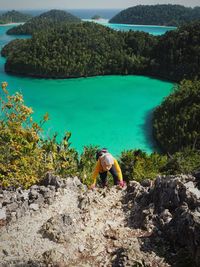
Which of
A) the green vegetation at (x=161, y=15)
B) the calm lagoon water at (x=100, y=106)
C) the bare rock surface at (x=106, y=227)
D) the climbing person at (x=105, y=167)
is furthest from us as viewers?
the green vegetation at (x=161, y=15)

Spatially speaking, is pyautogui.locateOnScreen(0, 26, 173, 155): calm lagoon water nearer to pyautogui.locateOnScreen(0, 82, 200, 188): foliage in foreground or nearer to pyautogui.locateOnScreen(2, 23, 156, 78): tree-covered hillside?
pyautogui.locateOnScreen(2, 23, 156, 78): tree-covered hillside

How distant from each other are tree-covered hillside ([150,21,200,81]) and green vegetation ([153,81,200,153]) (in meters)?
15.4

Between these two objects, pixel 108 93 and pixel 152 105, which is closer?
pixel 152 105

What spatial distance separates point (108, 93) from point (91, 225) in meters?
35.3

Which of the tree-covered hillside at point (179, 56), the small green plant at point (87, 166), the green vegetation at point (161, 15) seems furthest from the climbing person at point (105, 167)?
the green vegetation at point (161, 15)

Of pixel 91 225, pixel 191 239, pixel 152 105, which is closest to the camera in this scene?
pixel 191 239

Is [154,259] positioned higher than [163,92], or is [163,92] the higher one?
[154,259]

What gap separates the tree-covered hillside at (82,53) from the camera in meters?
53.9

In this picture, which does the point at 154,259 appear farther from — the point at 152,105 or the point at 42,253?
the point at 152,105

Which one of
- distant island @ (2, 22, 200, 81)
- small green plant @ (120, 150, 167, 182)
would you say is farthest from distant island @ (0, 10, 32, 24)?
small green plant @ (120, 150, 167, 182)

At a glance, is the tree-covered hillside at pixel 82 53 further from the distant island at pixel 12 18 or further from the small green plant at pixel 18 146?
the distant island at pixel 12 18

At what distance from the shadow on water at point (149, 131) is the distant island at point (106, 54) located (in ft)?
52.9

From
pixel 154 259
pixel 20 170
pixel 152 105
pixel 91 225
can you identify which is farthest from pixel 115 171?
pixel 152 105

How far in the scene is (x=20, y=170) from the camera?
34.5 ft
